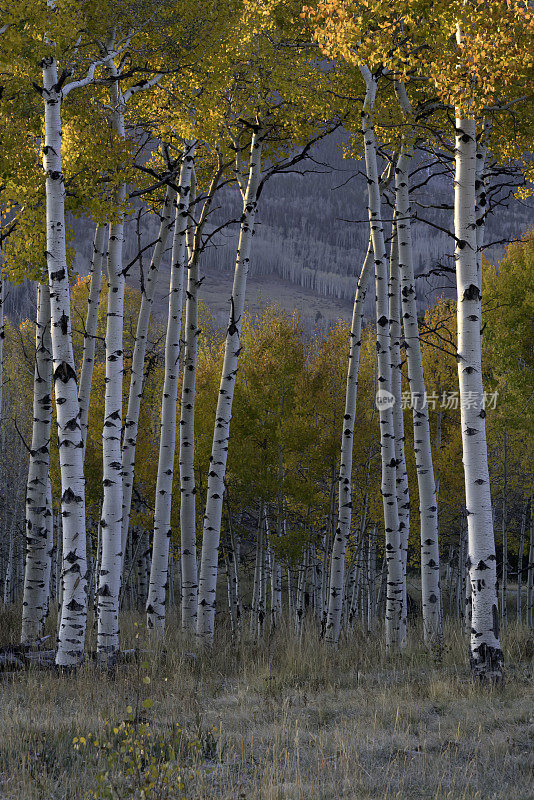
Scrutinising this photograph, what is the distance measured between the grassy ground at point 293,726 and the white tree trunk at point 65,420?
20.9 inches

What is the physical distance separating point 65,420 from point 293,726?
3645 millimetres

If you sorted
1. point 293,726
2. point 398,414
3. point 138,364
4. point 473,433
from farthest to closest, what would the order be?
point 138,364
point 398,414
point 473,433
point 293,726

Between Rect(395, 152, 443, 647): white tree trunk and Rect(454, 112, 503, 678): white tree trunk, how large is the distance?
2058 millimetres

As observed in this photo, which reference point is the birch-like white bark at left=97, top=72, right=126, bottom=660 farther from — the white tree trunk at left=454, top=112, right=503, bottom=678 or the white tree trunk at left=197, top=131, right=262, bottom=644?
the white tree trunk at left=454, top=112, right=503, bottom=678

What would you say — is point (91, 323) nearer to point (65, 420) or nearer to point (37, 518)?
point (37, 518)

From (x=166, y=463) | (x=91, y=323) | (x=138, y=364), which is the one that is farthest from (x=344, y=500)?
A: (x=91, y=323)

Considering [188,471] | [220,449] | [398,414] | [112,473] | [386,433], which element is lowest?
[112,473]

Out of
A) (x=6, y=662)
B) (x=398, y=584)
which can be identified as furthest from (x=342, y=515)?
(x=6, y=662)

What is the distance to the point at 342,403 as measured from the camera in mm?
18359

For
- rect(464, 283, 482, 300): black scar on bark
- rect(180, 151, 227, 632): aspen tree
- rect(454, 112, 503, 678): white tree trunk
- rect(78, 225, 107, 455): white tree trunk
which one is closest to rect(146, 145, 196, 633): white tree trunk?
rect(180, 151, 227, 632): aspen tree

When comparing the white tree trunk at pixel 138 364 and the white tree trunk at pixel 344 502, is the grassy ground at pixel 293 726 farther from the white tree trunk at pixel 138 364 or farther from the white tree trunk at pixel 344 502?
the white tree trunk at pixel 138 364

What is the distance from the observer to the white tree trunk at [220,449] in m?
9.42

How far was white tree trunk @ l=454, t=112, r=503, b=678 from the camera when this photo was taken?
6.28 metres

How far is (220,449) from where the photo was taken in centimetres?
954
